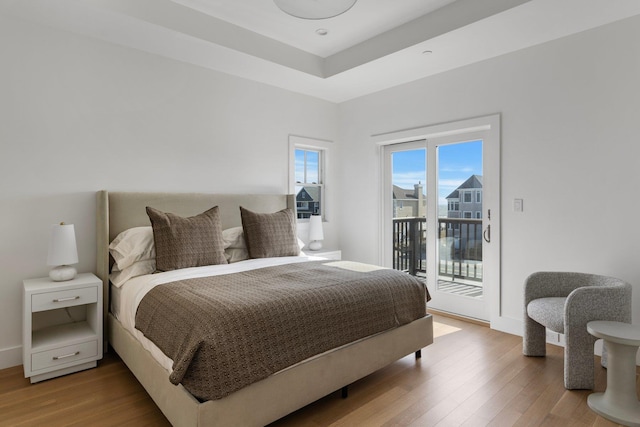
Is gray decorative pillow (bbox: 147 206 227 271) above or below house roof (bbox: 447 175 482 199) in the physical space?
below

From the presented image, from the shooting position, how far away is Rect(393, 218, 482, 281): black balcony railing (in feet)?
12.3

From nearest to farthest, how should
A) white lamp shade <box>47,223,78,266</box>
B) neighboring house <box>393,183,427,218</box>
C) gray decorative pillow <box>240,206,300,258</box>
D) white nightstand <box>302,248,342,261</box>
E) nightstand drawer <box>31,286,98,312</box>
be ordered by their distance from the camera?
nightstand drawer <box>31,286,98,312</box> → white lamp shade <box>47,223,78,266</box> → gray decorative pillow <box>240,206,300,258</box> → neighboring house <box>393,183,427,218</box> → white nightstand <box>302,248,342,261</box>

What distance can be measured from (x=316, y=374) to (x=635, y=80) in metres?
3.08

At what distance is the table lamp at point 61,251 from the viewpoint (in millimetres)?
2576

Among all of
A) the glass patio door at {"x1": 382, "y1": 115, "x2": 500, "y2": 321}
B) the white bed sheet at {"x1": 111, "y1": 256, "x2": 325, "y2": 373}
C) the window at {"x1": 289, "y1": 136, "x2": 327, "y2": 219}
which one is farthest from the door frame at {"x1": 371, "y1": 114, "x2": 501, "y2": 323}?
the white bed sheet at {"x1": 111, "y1": 256, "x2": 325, "y2": 373}

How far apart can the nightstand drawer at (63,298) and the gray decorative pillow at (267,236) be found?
51.2 inches

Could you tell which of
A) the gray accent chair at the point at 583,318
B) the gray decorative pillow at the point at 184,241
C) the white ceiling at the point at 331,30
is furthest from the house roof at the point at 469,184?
the gray decorative pillow at the point at 184,241

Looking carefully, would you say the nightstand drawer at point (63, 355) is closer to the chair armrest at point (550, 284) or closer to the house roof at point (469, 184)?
the chair armrest at point (550, 284)

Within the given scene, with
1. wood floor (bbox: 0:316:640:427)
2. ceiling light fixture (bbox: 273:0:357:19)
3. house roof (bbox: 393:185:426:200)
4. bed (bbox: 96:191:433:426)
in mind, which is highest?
ceiling light fixture (bbox: 273:0:357:19)

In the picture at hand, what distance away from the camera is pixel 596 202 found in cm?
287

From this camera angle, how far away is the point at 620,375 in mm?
2090

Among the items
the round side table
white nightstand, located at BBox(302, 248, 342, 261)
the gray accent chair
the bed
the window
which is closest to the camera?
the bed

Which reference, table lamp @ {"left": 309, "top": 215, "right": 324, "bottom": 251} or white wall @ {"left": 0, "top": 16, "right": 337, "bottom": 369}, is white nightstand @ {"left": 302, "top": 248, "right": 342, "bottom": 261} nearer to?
table lamp @ {"left": 309, "top": 215, "right": 324, "bottom": 251}

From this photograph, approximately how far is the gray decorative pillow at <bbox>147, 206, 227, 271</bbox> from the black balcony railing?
2290 millimetres
